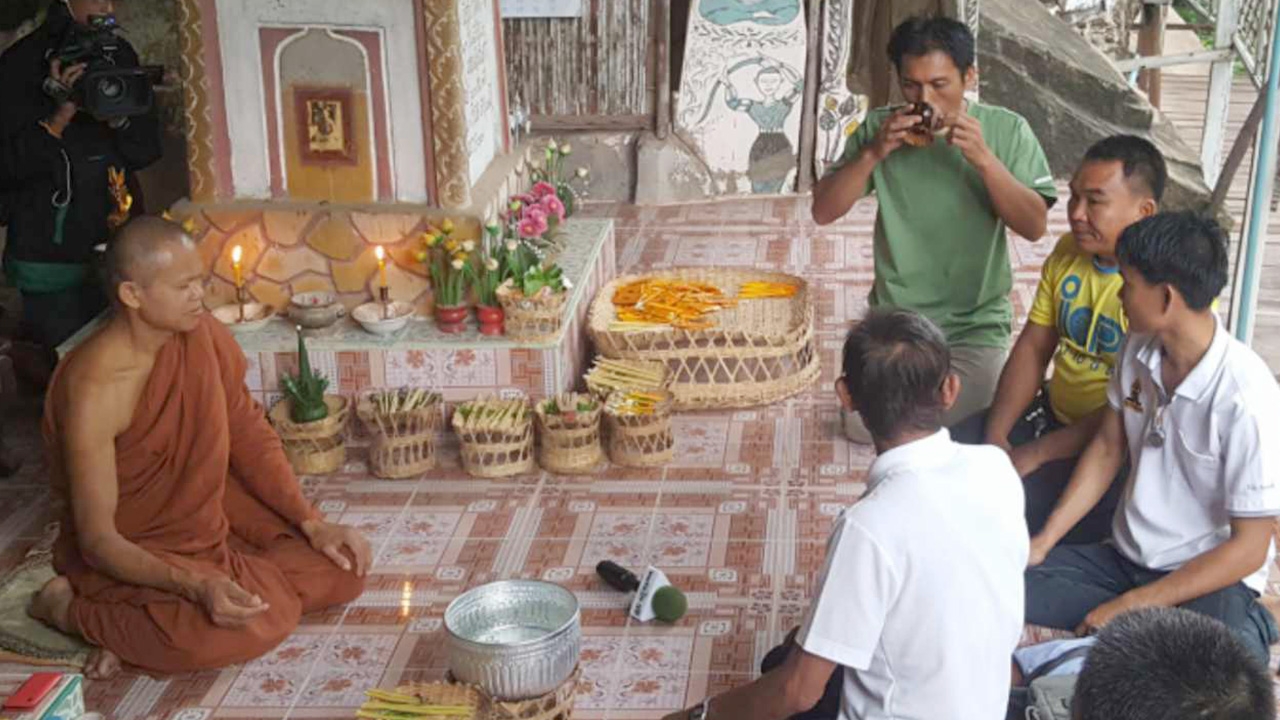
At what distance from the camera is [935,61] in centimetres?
504

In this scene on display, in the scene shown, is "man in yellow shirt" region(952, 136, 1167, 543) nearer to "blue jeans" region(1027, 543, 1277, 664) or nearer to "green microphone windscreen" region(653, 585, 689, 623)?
"blue jeans" region(1027, 543, 1277, 664)

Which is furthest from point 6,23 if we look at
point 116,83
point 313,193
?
point 313,193

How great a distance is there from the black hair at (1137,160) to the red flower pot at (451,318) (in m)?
2.66

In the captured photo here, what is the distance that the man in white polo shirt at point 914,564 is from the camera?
286 cm

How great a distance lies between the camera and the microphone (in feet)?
15.3

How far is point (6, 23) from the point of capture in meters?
7.67

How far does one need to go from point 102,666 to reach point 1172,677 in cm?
336

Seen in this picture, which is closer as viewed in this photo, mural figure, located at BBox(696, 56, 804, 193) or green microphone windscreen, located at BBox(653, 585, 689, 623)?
green microphone windscreen, located at BBox(653, 585, 689, 623)

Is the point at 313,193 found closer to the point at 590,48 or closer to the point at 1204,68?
the point at 590,48

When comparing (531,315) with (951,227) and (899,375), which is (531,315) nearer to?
(951,227)

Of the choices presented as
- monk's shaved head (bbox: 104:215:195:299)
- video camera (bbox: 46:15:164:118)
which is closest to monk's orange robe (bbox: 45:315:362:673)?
monk's shaved head (bbox: 104:215:195:299)

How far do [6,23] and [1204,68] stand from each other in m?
12.6

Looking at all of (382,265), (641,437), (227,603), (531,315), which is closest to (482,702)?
(227,603)

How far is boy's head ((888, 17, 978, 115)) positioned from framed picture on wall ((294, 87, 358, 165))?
2278mm
